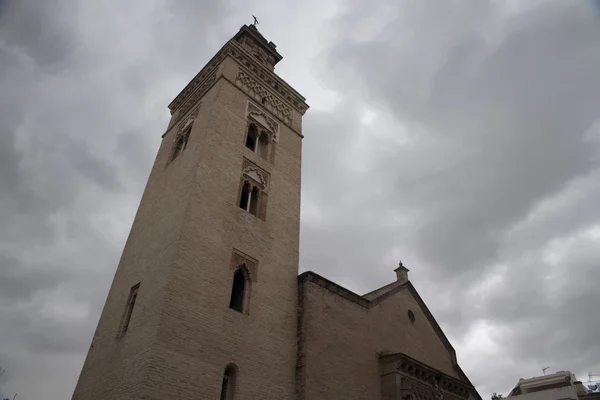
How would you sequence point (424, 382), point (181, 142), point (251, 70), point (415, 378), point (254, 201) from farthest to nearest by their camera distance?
point (251, 70) → point (181, 142) → point (254, 201) → point (424, 382) → point (415, 378)

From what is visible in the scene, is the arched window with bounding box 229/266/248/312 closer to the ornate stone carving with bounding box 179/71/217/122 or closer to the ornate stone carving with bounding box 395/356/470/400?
the ornate stone carving with bounding box 395/356/470/400

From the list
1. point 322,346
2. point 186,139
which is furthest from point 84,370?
point 186,139

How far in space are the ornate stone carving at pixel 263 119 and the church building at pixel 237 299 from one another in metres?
0.07

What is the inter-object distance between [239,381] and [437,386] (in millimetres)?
7672

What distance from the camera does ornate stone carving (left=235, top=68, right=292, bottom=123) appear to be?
17.1 meters

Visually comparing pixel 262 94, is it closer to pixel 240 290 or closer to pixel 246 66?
pixel 246 66

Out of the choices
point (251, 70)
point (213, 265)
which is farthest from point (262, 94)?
point (213, 265)

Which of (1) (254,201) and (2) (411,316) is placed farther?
(2) (411,316)

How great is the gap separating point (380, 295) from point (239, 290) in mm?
5754

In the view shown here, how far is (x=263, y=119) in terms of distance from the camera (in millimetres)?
16875

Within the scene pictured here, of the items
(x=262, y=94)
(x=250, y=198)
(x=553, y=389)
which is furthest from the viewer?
(x=553, y=389)

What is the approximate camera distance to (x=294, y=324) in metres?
12.5

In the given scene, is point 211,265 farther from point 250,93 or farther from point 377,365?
point 250,93

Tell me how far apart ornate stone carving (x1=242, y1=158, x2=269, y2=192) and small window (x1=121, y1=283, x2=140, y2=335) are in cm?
487
